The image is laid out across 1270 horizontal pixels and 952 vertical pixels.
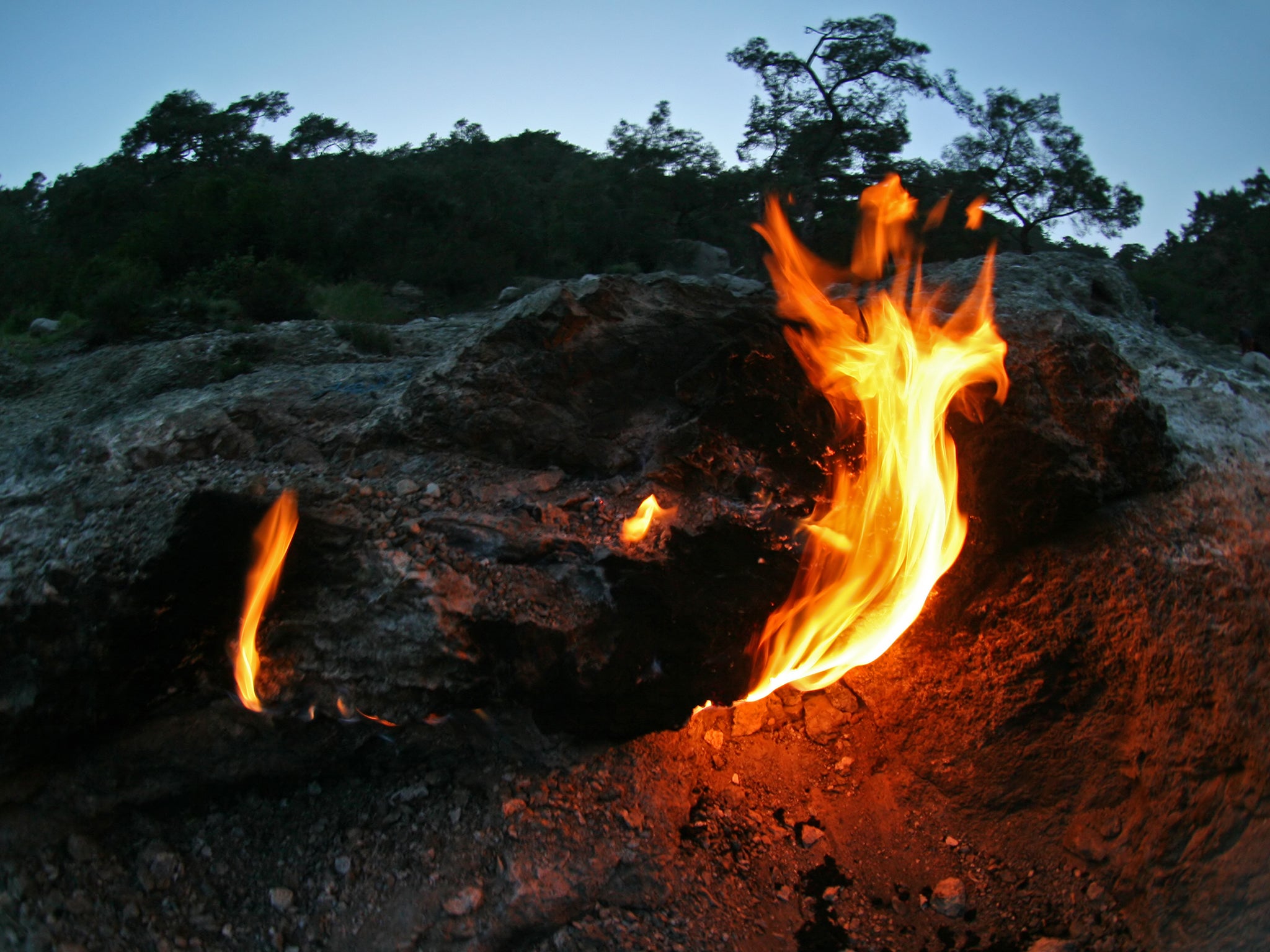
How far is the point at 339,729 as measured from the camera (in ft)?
10.4

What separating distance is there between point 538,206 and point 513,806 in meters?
13.3

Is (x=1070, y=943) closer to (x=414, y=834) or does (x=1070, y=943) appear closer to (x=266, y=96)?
(x=414, y=834)

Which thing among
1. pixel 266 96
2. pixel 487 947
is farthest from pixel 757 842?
pixel 266 96

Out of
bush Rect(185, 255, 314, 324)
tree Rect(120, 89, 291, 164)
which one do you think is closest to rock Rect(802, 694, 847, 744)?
bush Rect(185, 255, 314, 324)

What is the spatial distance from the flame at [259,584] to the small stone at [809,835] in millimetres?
2141

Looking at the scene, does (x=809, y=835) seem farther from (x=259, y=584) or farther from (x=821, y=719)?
(x=259, y=584)

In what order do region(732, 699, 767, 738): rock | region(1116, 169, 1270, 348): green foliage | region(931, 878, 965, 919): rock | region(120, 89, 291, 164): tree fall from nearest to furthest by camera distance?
1. region(931, 878, 965, 919): rock
2. region(732, 699, 767, 738): rock
3. region(1116, 169, 1270, 348): green foliage
4. region(120, 89, 291, 164): tree

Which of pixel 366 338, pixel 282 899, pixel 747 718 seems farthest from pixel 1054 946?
pixel 366 338

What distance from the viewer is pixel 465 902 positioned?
2916mm

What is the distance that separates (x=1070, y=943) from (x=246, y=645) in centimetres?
317

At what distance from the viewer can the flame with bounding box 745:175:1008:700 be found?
3.26 metres

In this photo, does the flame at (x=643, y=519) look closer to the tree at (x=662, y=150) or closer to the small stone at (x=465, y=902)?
the small stone at (x=465, y=902)

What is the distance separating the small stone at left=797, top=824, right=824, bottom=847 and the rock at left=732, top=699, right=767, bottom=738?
44cm

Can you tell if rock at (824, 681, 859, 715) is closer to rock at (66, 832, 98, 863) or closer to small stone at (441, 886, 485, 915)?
small stone at (441, 886, 485, 915)
